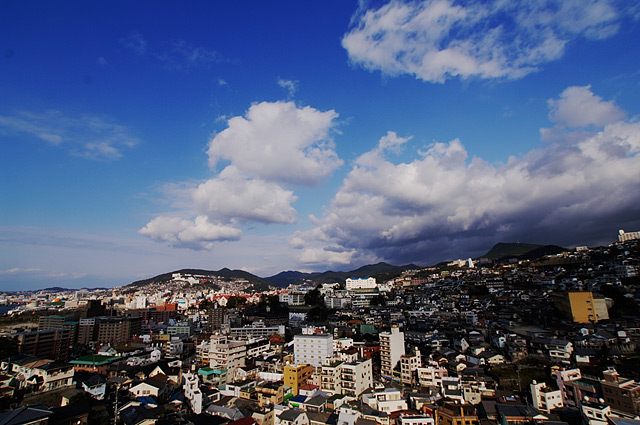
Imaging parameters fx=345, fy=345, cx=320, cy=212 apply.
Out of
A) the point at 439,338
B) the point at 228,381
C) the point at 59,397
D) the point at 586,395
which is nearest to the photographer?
the point at 586,395

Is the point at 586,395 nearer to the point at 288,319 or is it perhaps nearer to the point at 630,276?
the point at 630,276

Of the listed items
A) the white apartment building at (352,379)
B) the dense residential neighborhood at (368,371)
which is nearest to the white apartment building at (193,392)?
the dense residential neighborhood at (368,371)

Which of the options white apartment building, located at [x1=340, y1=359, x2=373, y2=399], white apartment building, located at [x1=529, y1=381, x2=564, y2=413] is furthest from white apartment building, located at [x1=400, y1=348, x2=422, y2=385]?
white apartment building, located at [x1=529, y1=381, x2=564, y2=413]

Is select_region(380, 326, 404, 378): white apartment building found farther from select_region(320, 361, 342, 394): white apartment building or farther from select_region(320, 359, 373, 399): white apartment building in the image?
select_region(320, 361, 342, 394): white apartment building

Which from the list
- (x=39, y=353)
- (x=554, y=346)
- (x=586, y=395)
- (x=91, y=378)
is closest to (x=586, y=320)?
(x=554, y=346)

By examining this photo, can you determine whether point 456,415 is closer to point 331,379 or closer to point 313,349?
point 331,379
